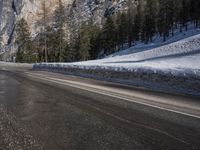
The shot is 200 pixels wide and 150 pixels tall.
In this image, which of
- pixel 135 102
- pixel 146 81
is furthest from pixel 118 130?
pixel 146 81

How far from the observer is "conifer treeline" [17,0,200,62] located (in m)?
83.7

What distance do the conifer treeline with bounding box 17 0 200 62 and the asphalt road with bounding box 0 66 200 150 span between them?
2789 inches

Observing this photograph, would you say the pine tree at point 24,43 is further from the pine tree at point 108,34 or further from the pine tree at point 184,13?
the pine tree at point 184,13

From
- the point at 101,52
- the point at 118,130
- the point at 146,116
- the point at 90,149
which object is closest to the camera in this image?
the point at 90,149

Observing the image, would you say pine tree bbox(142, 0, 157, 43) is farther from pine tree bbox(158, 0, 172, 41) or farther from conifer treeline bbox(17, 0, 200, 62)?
pine tree bbox(158, 0, 172, 41)

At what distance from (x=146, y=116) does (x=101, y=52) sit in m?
88.6

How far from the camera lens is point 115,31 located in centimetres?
9006

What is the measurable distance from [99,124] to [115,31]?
8430cm

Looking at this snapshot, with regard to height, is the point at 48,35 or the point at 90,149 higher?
the point at 48,35

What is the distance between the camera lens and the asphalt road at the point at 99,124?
5.51 metres

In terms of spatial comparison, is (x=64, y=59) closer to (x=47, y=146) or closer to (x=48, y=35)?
(x=48, y=35)

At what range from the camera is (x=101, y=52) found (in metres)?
96.1

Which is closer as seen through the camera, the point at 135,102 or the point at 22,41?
the point at 135,102

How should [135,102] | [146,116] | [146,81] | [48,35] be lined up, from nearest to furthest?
[146,116], [135,102], [146,81], [48,35]
